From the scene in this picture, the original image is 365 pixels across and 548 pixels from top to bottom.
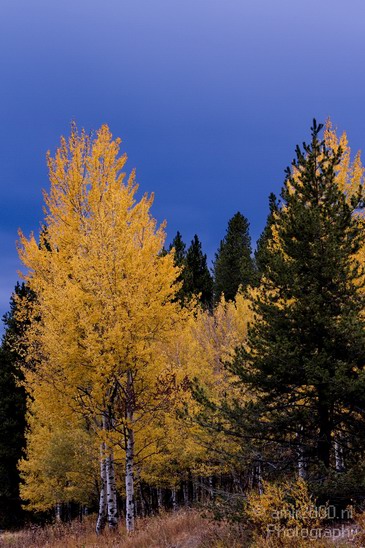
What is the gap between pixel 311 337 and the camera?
33.6 ft

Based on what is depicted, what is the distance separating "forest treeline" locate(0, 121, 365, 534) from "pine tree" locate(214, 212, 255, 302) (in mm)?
28380

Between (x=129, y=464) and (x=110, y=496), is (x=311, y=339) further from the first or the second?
(x=110, y=496)

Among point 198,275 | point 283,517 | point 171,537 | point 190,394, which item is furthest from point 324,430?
point 198,275

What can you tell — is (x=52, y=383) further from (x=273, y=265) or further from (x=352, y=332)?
(x=352, y=332)

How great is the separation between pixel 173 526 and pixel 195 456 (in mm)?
6379

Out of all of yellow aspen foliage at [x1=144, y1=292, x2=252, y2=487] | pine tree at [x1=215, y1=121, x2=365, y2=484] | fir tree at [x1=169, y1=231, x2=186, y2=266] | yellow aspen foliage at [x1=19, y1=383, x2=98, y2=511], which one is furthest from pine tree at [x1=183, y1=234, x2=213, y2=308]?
pine tree at [x1=215, y1=121, x2=365, y2=484]

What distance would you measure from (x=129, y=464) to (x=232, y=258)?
41.3 metres

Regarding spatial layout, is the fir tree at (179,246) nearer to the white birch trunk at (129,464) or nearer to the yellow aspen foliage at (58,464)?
the yellow aspen foliage at (58,464)

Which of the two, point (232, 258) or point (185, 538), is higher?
point (232, 258)

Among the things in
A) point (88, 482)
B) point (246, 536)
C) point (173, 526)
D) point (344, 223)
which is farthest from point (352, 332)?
point (88, 482)

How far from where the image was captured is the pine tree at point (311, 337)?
9758 mm

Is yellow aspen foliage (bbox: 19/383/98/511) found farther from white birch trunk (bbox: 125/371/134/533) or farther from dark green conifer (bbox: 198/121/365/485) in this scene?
dark green conifer (bbox: 198/121/365/485)

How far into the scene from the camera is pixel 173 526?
1262 cm

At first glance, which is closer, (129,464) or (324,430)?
(324,430)
